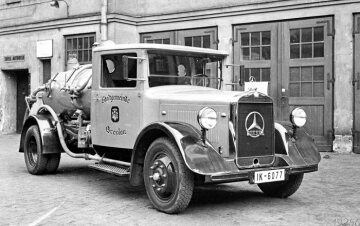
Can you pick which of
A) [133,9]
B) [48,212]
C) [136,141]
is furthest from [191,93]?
[133,9]

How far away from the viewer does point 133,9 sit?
1376 cm

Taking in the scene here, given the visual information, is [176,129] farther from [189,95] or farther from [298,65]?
[298,65]

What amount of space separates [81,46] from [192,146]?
1010 centimetres

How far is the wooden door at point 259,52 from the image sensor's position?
11.5 m

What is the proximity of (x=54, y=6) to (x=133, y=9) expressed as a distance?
8.93 feet

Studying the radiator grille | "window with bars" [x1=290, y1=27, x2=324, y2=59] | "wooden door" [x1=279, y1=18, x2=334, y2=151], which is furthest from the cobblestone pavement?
"window with bars" [x1=290, y1=27, x2=324, y2=59]

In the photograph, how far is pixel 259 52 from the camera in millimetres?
11750

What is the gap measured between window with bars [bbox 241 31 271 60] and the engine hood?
5.79m

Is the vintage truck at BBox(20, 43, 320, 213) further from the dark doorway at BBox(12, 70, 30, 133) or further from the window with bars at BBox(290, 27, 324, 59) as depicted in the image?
the dark doorway at BBox(12, 70, 30, 133)

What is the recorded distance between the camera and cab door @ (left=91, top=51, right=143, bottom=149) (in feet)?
19.5

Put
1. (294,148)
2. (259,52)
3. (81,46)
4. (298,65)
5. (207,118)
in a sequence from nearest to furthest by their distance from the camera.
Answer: (207,118), (294,148), (298,65), (259,52), (81,46)

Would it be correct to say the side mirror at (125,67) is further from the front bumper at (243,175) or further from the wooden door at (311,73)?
the wooden door at (311,73)

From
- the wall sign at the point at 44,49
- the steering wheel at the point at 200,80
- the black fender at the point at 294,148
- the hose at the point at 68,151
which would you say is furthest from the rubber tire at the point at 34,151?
the wall sign at the point at 44,49

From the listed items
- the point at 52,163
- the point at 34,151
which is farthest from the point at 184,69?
the point at 34,151
